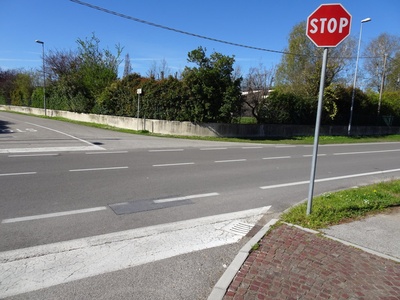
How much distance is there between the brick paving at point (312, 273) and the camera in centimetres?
293

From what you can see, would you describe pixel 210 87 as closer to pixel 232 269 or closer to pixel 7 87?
pixel 232 269

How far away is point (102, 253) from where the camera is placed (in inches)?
147

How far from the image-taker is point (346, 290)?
298 centimetres

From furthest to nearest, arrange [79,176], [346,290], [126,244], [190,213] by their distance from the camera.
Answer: [79,176] → [190,213] → [126,244] → [346,290]

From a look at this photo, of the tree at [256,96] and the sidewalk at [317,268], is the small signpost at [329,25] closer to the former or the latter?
the sidewalk at [317,268]

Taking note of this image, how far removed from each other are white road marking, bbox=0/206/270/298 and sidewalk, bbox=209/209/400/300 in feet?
2.45

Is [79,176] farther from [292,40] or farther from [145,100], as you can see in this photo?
[292,40]

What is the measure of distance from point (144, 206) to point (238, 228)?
1.92 meters

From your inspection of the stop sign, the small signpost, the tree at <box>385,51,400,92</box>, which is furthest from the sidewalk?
the tree at <box>385,51,400,92</box>

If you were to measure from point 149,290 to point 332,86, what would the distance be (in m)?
25.7

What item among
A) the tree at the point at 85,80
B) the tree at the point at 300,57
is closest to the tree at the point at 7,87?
the tree at the point at 85,80

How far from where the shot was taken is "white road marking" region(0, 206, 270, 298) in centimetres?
316

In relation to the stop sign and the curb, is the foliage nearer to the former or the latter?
the stop sign

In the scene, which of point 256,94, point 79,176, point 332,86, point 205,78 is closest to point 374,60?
point 332,86
